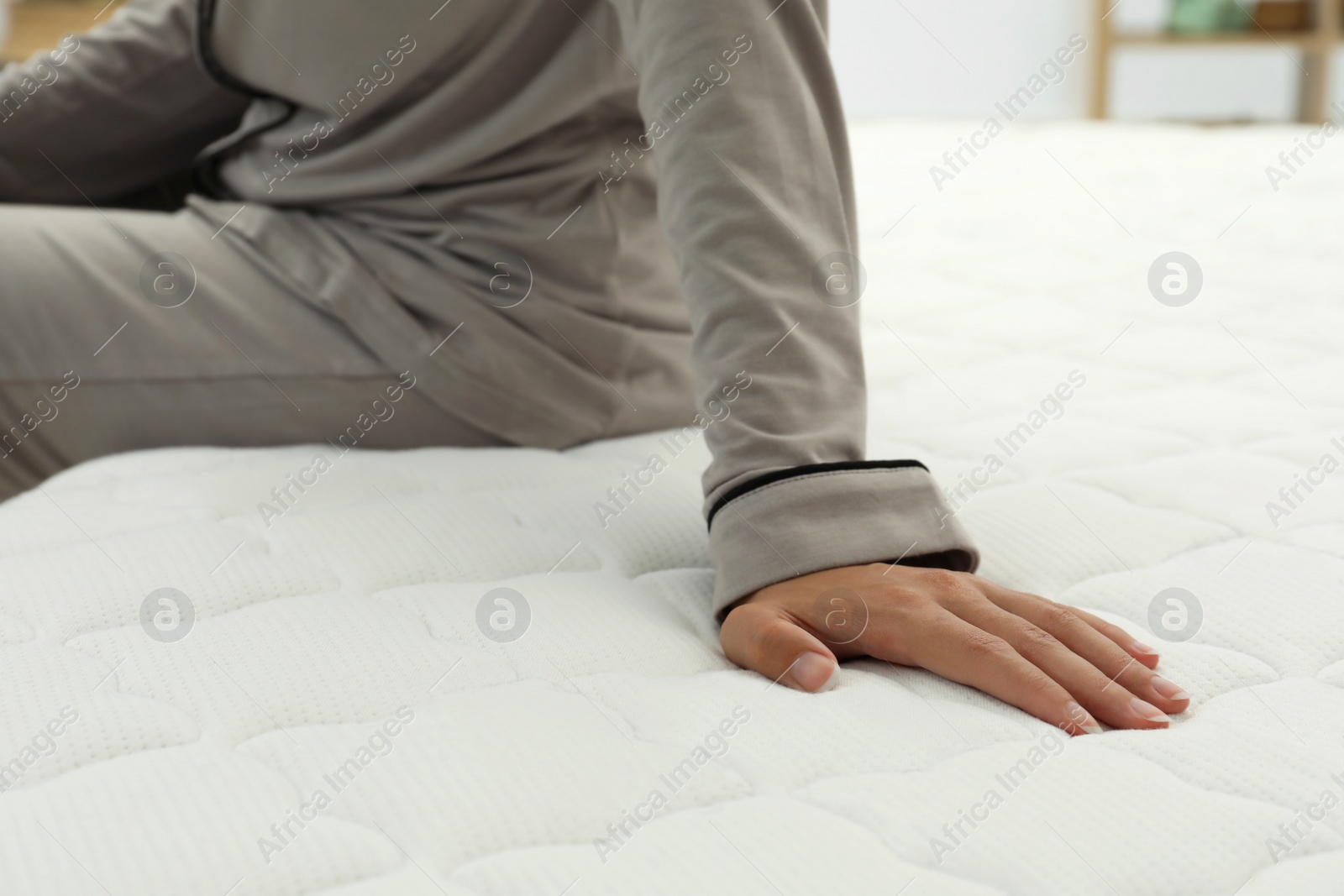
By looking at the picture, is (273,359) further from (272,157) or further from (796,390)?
(796,390)

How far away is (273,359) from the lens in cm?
77

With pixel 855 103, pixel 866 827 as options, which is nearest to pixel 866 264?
pixel 866 827

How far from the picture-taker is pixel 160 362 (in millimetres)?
763

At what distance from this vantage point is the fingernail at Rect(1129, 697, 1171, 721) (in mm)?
439

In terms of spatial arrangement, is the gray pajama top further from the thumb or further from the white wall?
the white wall

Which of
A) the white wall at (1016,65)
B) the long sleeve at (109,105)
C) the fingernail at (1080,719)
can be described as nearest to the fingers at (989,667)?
the fingernail at (1080,719)

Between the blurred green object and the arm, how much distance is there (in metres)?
3.04
